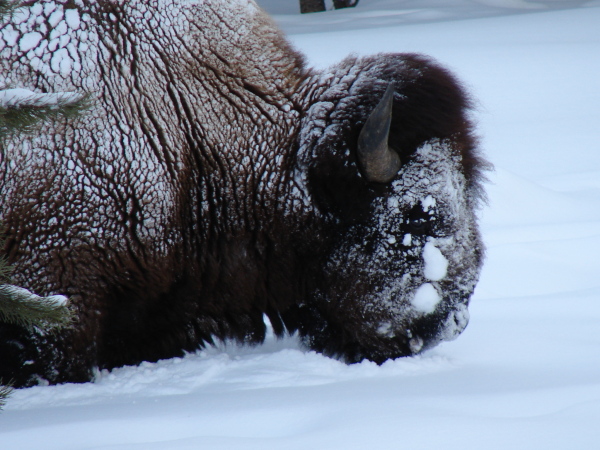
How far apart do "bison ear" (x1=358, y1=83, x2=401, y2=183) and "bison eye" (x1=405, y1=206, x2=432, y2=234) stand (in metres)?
0.16

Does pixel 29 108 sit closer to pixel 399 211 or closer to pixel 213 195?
pixel 213 195

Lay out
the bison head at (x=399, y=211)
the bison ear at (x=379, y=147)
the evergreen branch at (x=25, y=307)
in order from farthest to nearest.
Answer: the bison head at (x=399, y=211)
the bison ear at (x=379, y=147)
the evergreen branch at (x=25, y=307)

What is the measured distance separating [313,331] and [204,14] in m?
1.39

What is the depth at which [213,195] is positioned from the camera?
2.71 metres

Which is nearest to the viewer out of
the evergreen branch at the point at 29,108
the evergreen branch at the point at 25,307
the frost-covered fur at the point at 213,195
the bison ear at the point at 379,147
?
A: the evergreen branch at the point at 29,108

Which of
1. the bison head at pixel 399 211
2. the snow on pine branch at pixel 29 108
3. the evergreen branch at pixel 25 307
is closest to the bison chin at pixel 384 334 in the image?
the bison head at pixel 399 211

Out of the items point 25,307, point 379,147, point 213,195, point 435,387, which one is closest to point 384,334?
point 435,387

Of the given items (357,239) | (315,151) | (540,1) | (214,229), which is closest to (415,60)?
(315,151)

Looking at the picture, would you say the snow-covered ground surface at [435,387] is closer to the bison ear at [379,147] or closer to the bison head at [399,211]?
the bison head at [399,211]

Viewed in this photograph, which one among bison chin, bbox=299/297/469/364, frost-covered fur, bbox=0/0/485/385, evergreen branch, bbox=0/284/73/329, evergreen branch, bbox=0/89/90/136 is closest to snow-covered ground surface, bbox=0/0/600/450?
bison chin, bbox=299/297/469/364

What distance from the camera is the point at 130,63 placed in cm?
266

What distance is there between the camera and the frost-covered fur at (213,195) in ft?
8.36

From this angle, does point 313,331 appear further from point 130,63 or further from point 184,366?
point 130,63

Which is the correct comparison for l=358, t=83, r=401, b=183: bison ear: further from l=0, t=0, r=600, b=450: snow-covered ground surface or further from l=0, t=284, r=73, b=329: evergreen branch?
l=0, t=284, r=73, b=329: evergreen branch
